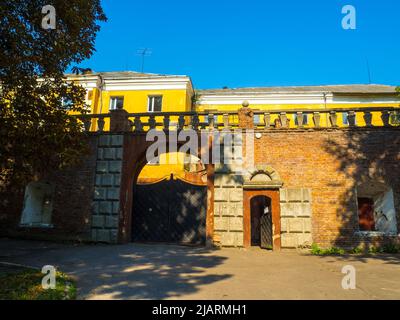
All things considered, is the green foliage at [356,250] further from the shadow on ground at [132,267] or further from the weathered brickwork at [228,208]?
the shadow on ground at [132,267]

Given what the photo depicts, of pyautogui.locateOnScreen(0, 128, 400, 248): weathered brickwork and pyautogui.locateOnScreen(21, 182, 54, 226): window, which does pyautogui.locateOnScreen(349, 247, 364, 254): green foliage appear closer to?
pyautogui.locateOnScreen(0, 128, 400, 248): weathered brickwork

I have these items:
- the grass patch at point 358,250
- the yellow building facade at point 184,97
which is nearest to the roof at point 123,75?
the yellow building facade at point 184,97

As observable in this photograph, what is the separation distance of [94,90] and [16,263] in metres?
18.6

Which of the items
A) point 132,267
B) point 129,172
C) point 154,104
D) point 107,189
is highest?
point 154,104

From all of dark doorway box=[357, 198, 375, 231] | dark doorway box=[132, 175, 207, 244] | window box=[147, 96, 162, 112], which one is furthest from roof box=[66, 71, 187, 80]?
dark doorway box=[357, 198, 375, 231]

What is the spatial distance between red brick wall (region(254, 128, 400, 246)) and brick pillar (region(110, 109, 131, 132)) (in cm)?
574

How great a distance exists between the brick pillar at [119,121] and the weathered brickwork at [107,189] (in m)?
0.35

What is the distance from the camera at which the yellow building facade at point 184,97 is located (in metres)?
24.0

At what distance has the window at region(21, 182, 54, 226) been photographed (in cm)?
1379

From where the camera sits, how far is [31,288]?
5555 millimetres

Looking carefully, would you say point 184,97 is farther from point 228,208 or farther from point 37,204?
point 228,208

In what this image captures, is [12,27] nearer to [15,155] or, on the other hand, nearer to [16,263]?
[15,155]

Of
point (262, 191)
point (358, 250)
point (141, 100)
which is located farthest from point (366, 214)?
point (141, 100)

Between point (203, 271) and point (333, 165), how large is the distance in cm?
722
